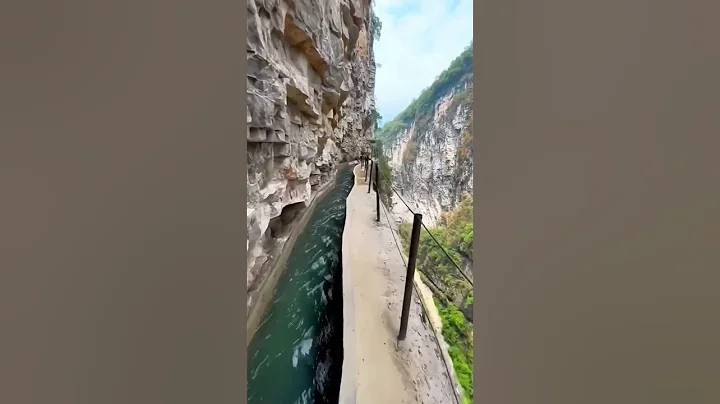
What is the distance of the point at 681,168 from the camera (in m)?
0.31

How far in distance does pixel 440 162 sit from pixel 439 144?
116 millimetres

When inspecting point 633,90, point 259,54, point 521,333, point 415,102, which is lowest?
point 521,333

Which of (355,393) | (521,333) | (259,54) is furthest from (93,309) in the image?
(259,54)

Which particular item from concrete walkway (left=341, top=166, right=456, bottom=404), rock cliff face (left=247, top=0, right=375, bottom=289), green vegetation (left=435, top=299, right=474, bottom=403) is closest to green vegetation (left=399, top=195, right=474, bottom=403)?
green vegetation (left=435, top=299, right=474, bottom=403)

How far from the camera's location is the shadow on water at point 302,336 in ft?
5.77

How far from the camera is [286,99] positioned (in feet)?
7.90

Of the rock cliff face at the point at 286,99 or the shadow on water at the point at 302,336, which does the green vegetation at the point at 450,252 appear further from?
the rock cliff face at the point at 286,99

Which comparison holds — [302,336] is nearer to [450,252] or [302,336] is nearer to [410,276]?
[410,276]

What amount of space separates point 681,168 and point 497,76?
1.17 ft

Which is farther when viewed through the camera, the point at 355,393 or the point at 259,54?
the point at 259,54

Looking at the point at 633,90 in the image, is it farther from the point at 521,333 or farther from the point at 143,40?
the point at 143,40

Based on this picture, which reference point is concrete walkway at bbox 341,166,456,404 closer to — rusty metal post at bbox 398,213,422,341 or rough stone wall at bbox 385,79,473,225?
rusty metal post at bbox 398,213,422,341

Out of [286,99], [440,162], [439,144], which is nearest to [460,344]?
[440,162]

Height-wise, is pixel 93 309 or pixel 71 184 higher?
pixel 71 184
